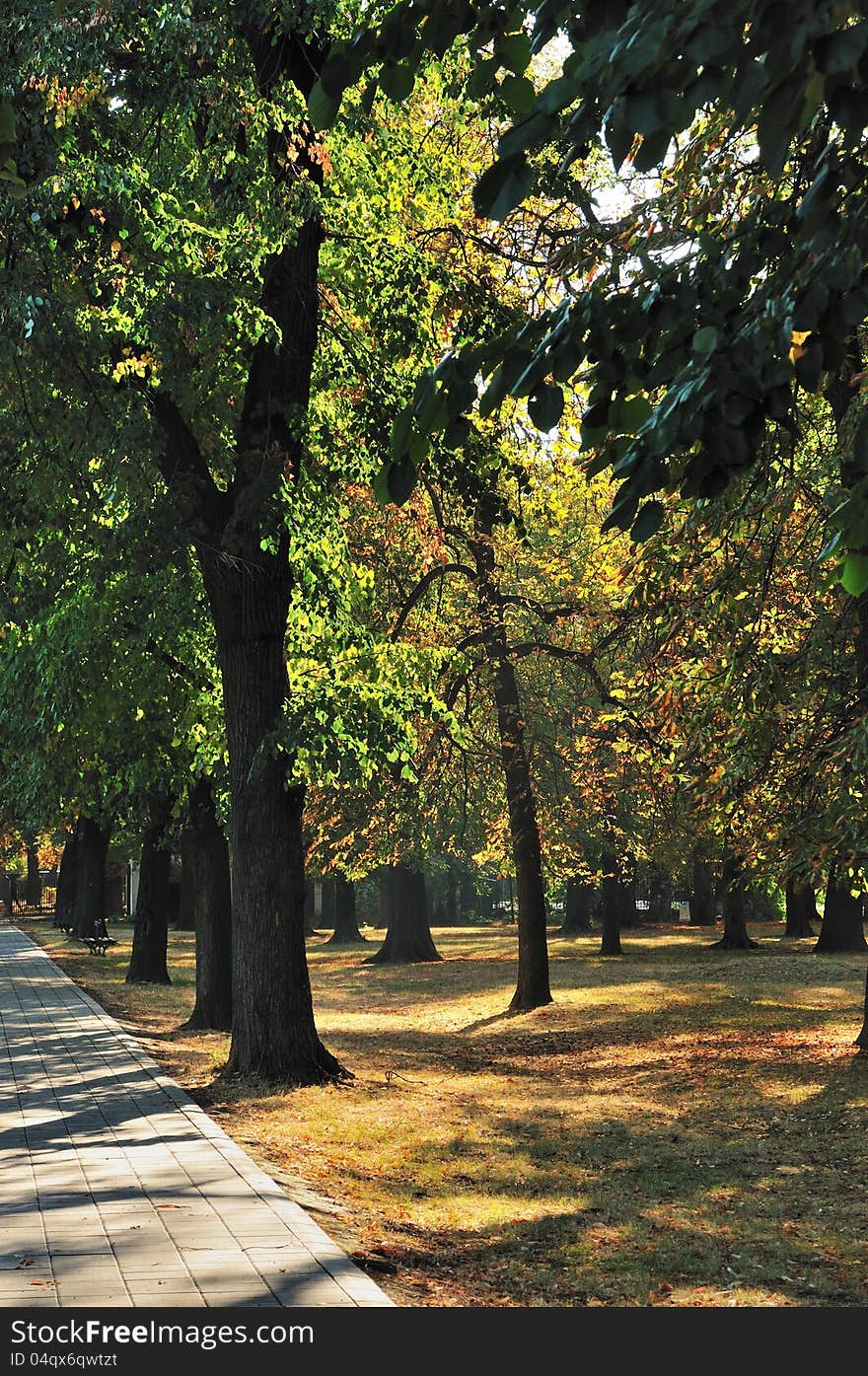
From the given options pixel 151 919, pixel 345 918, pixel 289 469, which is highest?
pixel 289 469

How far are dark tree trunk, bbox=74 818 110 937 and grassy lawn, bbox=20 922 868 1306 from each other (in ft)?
31.6

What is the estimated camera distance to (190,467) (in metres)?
13.0

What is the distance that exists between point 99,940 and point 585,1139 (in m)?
23.8

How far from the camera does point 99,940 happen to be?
34.1 m

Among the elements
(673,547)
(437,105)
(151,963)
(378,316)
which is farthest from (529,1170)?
(151,963)

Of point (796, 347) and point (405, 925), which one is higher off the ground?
point (796, 347)

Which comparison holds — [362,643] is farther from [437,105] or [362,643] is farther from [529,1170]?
[437,105]

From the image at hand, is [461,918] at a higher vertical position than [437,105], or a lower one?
lower

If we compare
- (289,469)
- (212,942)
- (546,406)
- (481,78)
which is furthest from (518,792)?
(546,406)

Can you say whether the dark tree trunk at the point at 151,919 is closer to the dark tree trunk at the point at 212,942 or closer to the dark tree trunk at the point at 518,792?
the dark tree trunk at the point at 518,792

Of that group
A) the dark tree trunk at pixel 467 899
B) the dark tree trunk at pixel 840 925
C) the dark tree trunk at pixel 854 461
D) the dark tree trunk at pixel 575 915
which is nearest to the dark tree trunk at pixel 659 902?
the dark tree trunk at pixel 575 915

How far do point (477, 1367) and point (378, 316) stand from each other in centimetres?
1039

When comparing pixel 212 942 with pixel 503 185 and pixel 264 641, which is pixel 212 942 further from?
pixel 503 185

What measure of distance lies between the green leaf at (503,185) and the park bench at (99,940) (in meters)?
31.3
